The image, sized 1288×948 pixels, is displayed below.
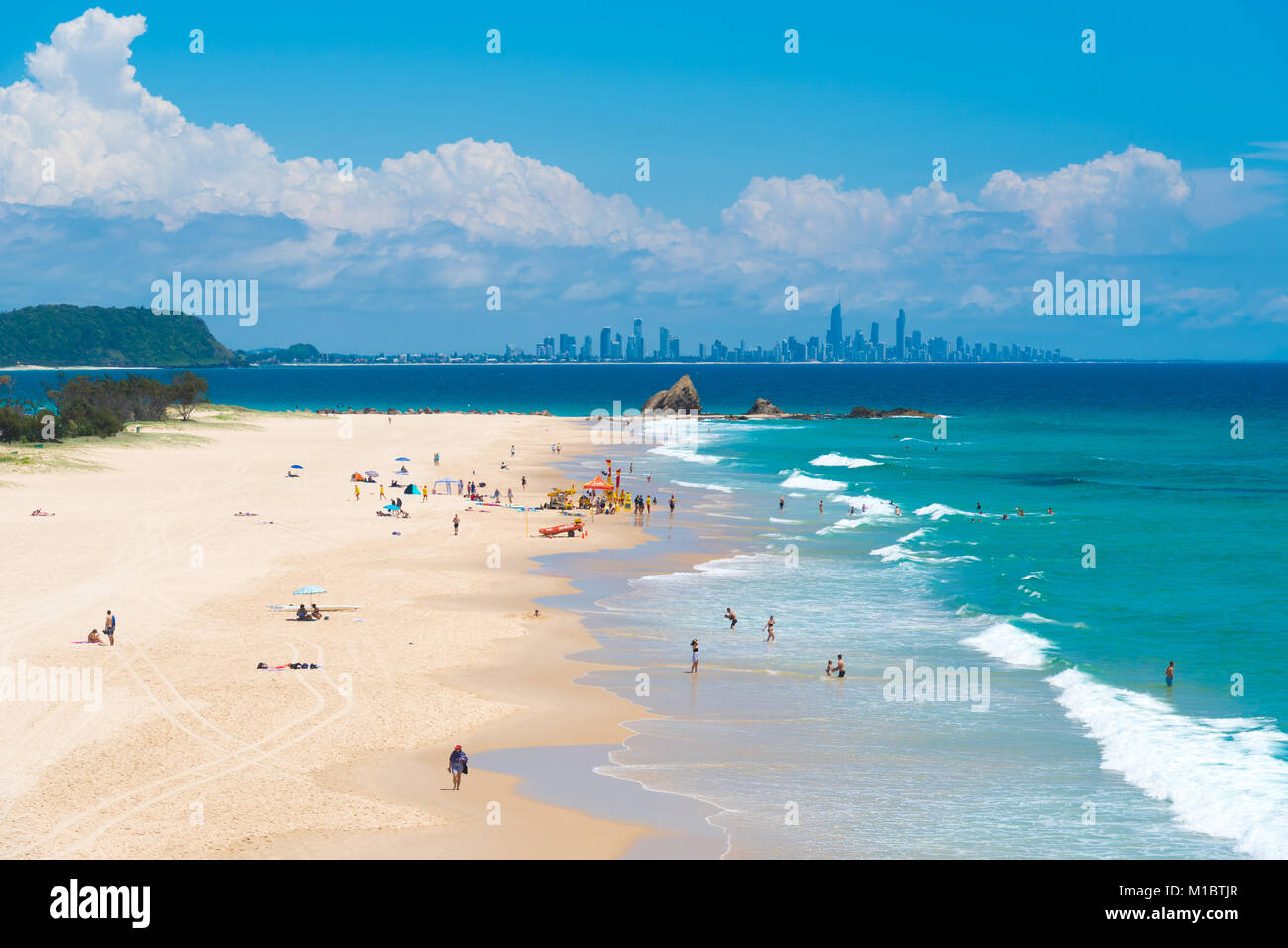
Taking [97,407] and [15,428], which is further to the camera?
[97,407]

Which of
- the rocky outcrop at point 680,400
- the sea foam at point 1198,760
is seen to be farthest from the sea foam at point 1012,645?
the rocky outcrop at point 680,400

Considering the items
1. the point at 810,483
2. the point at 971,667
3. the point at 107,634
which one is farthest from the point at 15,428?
the point at 971,667

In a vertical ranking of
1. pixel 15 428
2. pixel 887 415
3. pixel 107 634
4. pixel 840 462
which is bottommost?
pixel 107 634

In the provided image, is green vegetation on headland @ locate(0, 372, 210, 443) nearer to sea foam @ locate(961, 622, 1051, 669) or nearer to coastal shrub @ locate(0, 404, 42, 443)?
coastal shrub @ locate(0, 404, 42, 443)

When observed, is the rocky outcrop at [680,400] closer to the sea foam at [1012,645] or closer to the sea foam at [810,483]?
the sea foam at [810,483]

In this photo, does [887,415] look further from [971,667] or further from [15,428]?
[971,667]
